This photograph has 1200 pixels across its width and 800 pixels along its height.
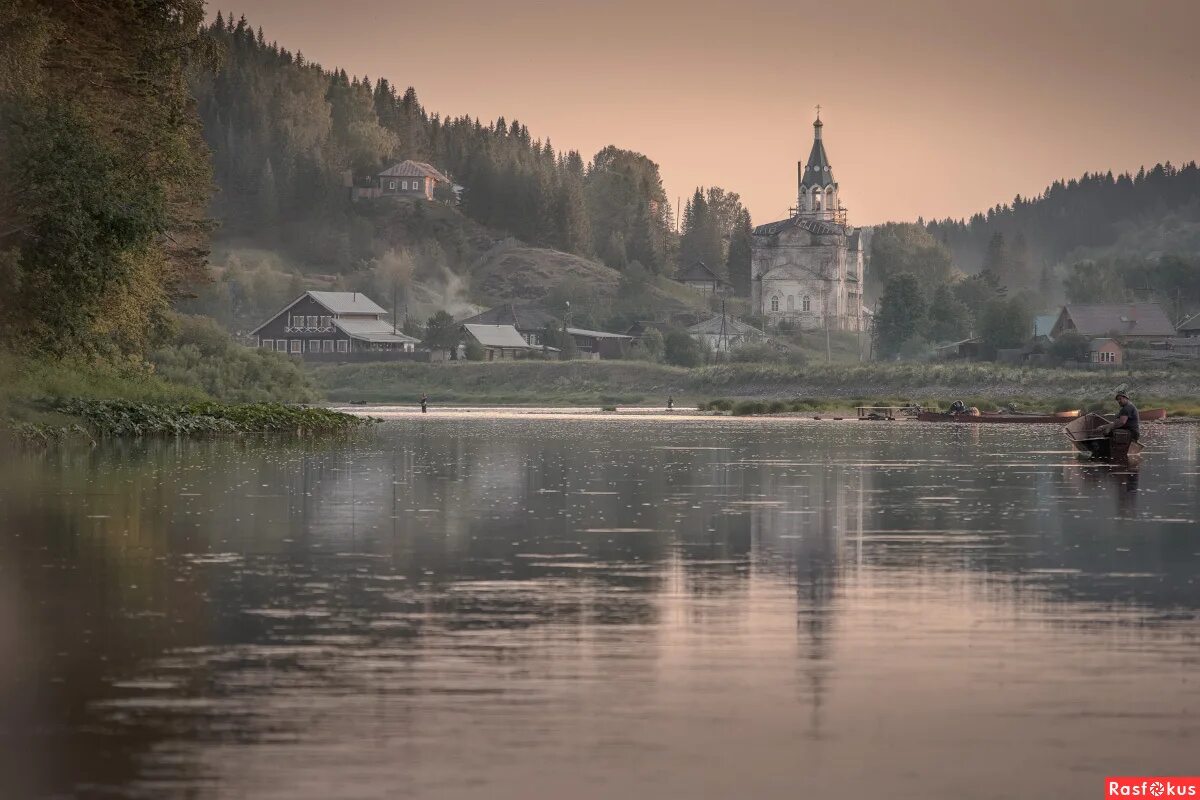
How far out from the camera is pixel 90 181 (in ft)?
164

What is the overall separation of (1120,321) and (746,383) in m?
46.7

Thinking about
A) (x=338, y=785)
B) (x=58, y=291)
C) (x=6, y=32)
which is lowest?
(x=338, y=785)

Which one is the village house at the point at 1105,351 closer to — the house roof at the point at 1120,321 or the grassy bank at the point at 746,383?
the house roof at the point at 1120,321

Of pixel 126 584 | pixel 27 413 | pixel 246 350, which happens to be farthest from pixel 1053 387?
pixel 126 584

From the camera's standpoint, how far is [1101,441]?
183 ft

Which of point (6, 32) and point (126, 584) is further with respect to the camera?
point (6, 32)

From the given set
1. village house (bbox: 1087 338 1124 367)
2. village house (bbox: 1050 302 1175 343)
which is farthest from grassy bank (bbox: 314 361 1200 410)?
village house (bbox: 1050 302 1175 343)

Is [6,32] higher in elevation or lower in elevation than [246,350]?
higher

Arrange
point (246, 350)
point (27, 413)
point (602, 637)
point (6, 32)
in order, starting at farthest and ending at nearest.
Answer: point (246, 350), point (27, 413), point (6, 32), point (602, 637)

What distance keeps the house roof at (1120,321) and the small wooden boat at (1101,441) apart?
141 metres

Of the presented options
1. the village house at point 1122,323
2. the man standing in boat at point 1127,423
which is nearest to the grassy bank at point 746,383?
the village house at point 1122,323

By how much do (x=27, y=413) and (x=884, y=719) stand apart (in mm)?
51269

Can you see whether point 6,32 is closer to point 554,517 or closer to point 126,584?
point 554,517

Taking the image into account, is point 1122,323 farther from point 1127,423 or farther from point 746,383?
point 1127,423
